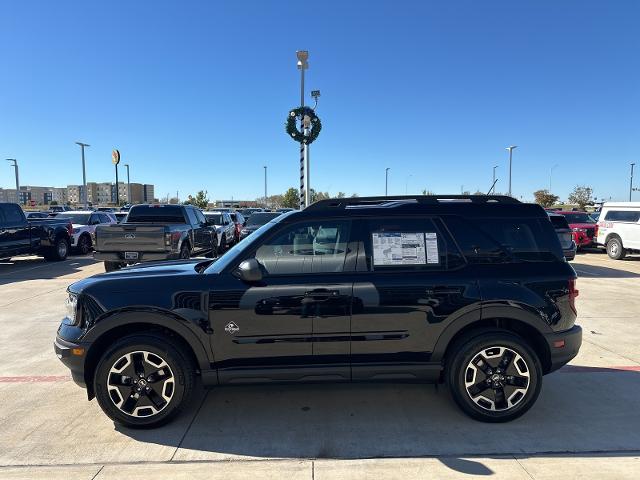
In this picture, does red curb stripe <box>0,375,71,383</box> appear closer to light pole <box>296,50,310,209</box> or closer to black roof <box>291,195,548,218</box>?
black roof <box>291,195,548,218</box>

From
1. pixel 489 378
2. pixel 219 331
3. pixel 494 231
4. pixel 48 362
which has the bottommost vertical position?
pixel 48 362

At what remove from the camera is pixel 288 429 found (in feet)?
11.6

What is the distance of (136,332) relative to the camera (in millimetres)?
3541

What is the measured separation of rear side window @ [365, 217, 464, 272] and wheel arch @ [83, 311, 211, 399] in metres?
1.52

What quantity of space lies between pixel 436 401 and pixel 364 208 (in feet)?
6.22

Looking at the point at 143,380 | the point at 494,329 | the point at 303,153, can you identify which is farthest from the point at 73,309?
the point at 303,153

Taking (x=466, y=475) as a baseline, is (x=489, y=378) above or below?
above

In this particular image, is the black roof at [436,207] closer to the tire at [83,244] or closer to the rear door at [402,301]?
the rear door at [402,301]

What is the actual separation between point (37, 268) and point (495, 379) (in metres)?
13.8

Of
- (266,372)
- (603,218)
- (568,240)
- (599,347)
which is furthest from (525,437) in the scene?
(603,218)

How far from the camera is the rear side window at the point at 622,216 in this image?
48.1ft

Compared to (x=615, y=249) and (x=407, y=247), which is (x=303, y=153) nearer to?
(x=615, y=249)

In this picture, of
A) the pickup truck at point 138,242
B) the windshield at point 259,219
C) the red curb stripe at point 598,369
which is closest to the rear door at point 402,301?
the red curb stripe at point 598,369

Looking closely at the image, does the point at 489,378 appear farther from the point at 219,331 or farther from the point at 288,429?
the point at 219,331
